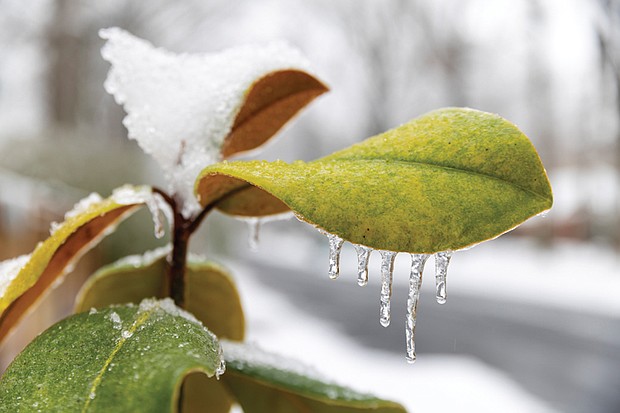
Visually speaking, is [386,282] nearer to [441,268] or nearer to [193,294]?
[441,268]

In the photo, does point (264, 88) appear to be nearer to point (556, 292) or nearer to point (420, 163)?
point (420, 163)

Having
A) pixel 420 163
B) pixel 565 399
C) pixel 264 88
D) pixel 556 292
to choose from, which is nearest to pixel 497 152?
pixel 420 163

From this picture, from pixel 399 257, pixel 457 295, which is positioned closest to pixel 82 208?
pixel 457 295

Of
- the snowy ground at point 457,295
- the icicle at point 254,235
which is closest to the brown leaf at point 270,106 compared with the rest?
the icicle at point 254,235

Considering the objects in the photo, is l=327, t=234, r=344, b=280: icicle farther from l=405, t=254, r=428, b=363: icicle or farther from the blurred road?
the blurred road

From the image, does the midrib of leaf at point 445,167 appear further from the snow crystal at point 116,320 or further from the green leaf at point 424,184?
the snow crystal at point 116,320

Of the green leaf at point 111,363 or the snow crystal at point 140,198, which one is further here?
the snow crystal at point 140,198
